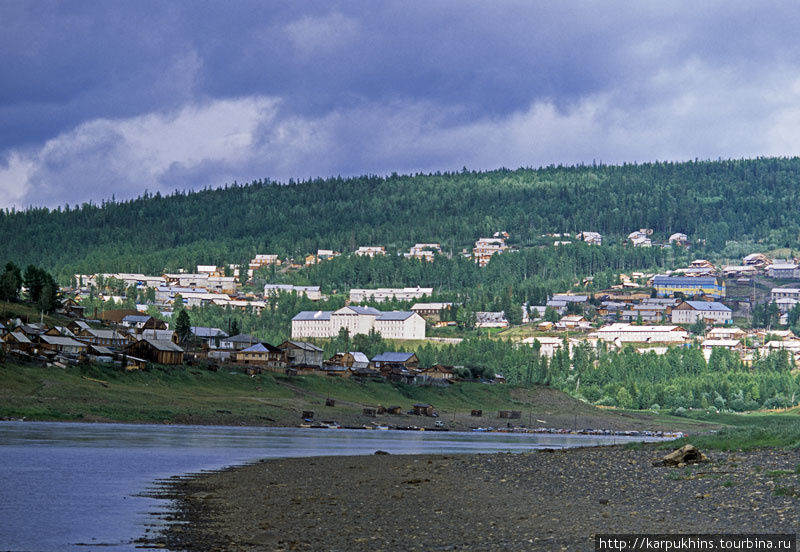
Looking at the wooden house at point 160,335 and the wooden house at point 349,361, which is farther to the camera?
the wooden house at point 349,361

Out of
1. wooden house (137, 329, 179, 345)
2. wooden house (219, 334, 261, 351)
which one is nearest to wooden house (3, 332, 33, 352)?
wooden house (137, 329, 179, 345)

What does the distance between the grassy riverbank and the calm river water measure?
7.05m

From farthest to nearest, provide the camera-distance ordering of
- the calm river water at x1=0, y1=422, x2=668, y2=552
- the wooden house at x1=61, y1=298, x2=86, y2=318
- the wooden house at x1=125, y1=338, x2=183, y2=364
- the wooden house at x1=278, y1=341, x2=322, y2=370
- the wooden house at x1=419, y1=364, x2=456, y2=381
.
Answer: the wooden house at x1=61, y1=298, x2=86, y2=318 < the wooden house at x1=278, y1=341, x2=322, y2=370 < the wooden house at x1=419, y1=364, x2=456, y2=381 < the wooden house at x1=125, y1=338, x2=183, y2=364 < the calm river water at x1=0, y1=422, x2=668, y2=552

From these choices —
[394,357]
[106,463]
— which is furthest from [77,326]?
[106,463]

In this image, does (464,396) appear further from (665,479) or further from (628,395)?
(665,479)

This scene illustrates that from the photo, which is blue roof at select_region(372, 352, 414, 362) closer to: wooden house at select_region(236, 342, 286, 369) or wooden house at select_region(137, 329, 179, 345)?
wooden house at select_region(236, 342, 286, 369)

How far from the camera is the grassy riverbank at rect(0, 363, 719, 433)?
109 metres

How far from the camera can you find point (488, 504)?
38.7 meters

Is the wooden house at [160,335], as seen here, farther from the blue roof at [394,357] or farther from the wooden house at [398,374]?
the wooden house at [398,374]

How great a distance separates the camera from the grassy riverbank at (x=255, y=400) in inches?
4286

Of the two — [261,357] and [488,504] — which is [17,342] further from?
[488,504]

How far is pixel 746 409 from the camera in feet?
636

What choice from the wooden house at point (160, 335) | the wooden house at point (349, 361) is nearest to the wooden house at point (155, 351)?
the wooden house at point (160, 335)

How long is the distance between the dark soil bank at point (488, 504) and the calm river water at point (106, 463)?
7.46 ft
